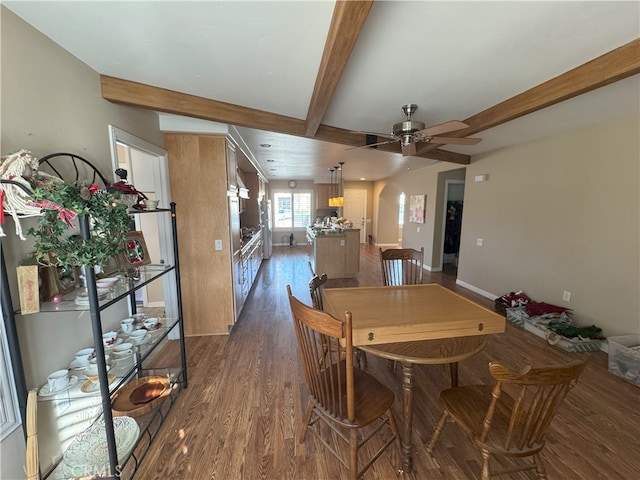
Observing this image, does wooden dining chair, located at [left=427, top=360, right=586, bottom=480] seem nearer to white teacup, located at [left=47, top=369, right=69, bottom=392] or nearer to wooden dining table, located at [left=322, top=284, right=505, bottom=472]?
wooden dining table, located at [left=322, top=284, right=505, bottom=472]

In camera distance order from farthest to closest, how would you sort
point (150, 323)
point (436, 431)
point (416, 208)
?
1. point (416, 208)
2. point (150, 323)
3. point (436, 431)

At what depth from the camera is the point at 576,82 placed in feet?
6.27

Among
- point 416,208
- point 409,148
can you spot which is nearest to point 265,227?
point 416,208

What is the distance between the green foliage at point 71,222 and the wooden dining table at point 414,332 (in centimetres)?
134

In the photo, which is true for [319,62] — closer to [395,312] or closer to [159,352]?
[395,312]

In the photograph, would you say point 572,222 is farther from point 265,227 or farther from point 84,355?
point 265,227

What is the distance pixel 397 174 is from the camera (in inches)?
299

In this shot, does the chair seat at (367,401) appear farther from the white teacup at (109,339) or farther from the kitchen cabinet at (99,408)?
the white teacup at (109,339)

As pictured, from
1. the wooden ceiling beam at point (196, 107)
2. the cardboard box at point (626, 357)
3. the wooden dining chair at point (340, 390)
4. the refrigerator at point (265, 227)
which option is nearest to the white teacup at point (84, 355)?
the wooden dining chair at point (340, 390)

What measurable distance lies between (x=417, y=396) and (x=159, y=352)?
267 cm

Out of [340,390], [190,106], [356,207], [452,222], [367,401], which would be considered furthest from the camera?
[356,207]

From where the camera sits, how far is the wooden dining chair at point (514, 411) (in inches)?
39.9

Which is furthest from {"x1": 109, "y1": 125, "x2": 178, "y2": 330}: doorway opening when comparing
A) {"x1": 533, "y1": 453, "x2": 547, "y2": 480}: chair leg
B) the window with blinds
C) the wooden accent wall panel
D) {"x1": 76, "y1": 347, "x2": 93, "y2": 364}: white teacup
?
the window with blinds

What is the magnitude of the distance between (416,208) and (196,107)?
5565 millimetres
